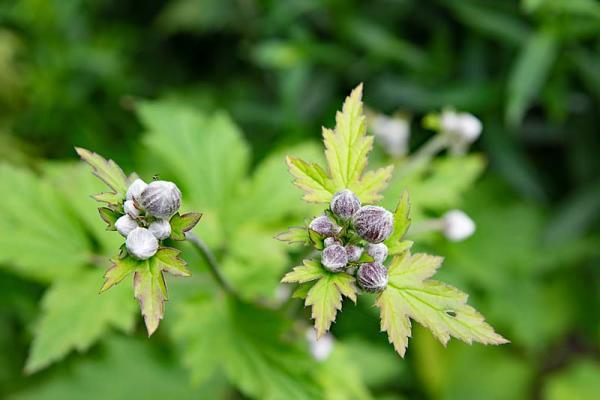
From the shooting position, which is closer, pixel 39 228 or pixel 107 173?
pixel 107 173

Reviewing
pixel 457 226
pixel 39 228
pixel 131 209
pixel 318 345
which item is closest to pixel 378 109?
pixel 457 226

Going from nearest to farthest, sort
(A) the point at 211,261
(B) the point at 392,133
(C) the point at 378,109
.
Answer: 1. (A) the point at 211,261
2. (B) the point at 392,133
3. (C) the point at 378,109

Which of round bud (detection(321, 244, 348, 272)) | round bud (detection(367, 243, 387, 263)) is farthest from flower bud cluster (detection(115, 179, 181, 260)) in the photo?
round bud (detection(367, 243, 387, 263))

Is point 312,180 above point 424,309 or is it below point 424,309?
above

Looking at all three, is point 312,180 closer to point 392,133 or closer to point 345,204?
point 345,204

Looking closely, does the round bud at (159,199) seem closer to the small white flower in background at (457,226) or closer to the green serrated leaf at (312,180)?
the green serrated leaf at (312,180)

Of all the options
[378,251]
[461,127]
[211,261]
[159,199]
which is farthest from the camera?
[461,127]

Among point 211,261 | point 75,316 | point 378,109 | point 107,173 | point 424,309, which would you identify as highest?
point 107,173

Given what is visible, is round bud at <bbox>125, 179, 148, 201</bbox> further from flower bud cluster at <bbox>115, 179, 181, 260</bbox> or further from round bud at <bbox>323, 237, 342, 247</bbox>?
round bud at <bbox>323, 237, 342, 247</bbox>
